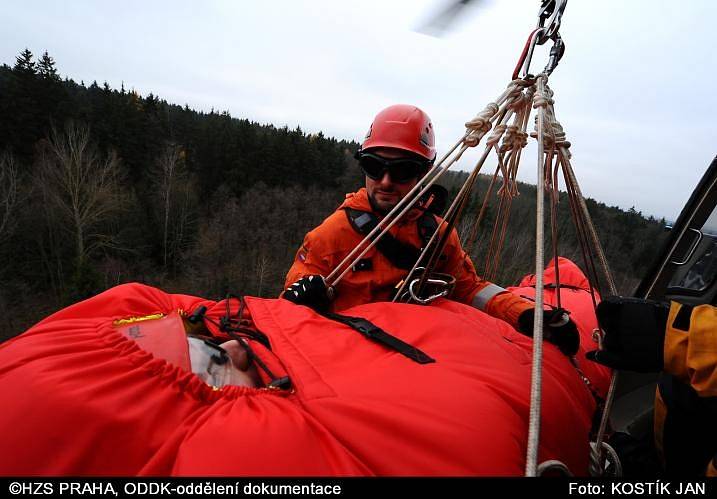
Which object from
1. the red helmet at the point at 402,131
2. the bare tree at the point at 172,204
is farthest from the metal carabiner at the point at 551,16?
the bare tree at the point at 172,204

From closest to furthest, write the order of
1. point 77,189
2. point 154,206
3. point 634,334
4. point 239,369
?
point 634,334 < point 239,369 < point 77,189 < point 154,206

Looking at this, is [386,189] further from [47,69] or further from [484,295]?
[47,69]

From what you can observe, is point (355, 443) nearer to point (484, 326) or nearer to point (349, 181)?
point (484, 326)

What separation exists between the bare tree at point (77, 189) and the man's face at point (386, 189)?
2481 centimetres

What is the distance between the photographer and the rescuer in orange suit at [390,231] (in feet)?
7.89

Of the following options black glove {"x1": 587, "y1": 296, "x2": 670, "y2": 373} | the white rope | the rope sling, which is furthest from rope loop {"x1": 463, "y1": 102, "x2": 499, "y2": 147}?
black glove {"x1": 587, "y1": 296, "x2": 670, "y2": 373}

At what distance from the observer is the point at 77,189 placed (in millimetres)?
22250

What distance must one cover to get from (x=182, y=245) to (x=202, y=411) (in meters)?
34.3

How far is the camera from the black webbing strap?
1.32 m

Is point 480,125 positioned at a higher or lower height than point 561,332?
higher

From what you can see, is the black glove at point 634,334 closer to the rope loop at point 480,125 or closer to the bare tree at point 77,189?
the rope loop at point 480,125

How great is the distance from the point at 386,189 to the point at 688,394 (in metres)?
1.82

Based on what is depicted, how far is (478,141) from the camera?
1.85 metres

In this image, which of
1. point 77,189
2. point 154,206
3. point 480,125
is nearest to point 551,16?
point 480,125
